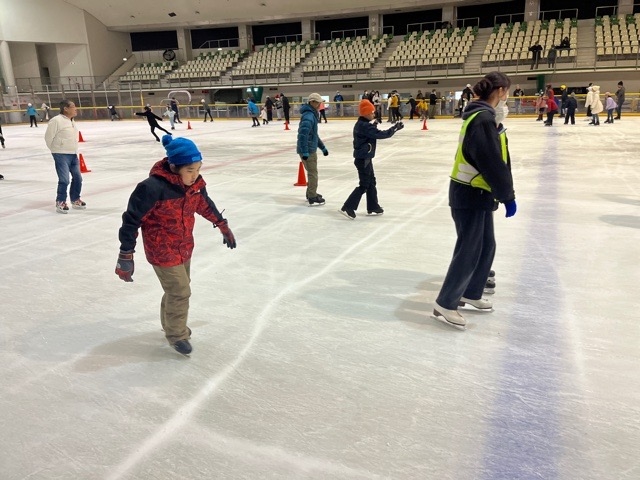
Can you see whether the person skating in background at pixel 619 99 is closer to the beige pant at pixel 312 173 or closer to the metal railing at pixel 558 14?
the metal railing at pixel 558 14

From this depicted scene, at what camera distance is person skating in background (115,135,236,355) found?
2.55 meters

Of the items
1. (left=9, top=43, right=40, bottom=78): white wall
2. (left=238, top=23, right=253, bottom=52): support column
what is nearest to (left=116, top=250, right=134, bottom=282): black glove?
(left=238, top=23, right=253, bottom=52): support column

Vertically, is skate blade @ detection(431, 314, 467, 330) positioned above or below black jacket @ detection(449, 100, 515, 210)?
below

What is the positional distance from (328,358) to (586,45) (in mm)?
30077

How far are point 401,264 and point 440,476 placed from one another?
262 centimetres

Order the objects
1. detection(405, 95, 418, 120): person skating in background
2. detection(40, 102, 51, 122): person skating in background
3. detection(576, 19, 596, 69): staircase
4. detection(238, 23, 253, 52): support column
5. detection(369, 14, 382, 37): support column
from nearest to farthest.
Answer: detection(405, 95, 418, 120): person skating in background < detection(576, 19, 596, 69): staircase < detection(40, 102, 51, 122): person skating in background < detection(369, 14, 382, 37): support column < detection(238, 23, 253, 52): support column

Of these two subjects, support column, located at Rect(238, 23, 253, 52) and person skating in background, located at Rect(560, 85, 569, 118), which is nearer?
person skating in background, located at Rect(560, 85, 569, 118)

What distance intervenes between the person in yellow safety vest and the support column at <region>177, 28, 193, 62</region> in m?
41.5

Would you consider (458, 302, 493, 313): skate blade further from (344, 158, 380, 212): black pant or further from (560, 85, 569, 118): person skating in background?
(560, 85, 569, 118): person skating in background

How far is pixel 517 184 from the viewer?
26.0ft

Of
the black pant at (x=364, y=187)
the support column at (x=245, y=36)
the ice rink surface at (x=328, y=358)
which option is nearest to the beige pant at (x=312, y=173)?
the ice rink surface at (x=328, y=358)

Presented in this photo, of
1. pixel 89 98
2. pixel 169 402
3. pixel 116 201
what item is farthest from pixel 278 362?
pixel 89 98

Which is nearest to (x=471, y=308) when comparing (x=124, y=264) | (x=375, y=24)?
(x=124, y=264)

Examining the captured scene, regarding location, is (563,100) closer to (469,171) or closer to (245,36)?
(469,171)
